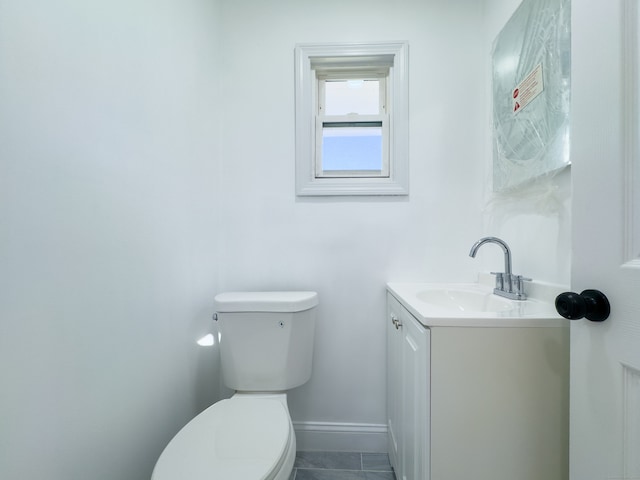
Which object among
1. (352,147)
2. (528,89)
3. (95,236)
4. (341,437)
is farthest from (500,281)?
(95,236)

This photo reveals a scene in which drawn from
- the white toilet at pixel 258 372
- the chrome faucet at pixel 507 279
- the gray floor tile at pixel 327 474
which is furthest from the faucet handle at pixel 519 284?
the gray floor tile at pixel 327 474

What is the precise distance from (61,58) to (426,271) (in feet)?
4.91

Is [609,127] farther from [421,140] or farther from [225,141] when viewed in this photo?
[225,141]

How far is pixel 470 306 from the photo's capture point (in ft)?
3.81

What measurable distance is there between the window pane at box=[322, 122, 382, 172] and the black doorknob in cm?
110

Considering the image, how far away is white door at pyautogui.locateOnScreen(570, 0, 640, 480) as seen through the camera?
0.46m

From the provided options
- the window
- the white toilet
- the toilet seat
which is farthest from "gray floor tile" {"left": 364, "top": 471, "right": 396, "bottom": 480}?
the window

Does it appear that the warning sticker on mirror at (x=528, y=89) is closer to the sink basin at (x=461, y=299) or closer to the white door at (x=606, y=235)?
the white door at (x=606, y=235)

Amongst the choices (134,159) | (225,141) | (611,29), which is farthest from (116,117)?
(611,29)

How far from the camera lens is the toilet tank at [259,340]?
114 centimetres

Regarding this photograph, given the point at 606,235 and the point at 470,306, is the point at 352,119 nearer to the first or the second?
the point at 470,306

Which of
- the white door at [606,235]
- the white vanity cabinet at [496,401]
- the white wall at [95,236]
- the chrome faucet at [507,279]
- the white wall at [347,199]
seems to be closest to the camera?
the white door at [606,235]

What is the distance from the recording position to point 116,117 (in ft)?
2.61

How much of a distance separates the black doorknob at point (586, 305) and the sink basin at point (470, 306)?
201mm
